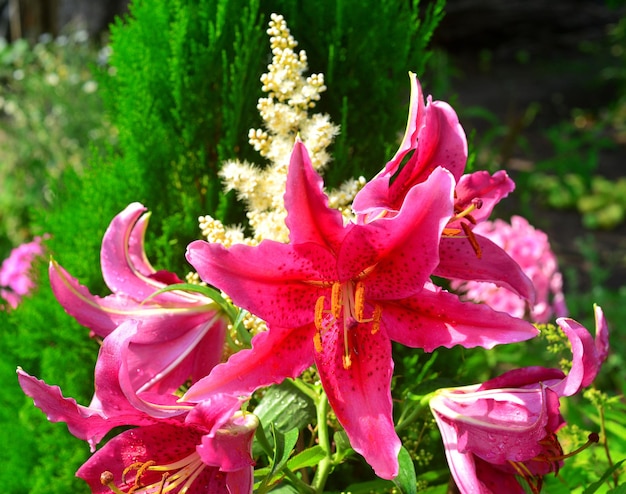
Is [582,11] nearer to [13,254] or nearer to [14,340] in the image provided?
[13,254]

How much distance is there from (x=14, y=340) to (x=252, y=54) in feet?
2.31

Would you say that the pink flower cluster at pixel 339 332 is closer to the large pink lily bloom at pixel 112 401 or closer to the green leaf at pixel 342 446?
the large pink lily bloom at pixel 112 401

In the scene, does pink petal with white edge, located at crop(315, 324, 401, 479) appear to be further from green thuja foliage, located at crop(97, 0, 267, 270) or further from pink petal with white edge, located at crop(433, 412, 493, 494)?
green thuja foliage, located at crop(97, 0, 267, 270)

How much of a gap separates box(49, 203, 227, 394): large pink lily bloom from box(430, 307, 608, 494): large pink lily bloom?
306mm

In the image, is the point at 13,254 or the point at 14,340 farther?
the point at 13,254

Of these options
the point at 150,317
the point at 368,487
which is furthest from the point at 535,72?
the point at 150,317

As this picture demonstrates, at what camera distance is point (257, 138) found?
1135 mm

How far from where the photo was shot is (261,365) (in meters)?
0.86

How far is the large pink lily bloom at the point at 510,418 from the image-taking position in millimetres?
859

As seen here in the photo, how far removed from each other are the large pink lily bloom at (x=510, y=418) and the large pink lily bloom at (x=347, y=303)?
0.24ft

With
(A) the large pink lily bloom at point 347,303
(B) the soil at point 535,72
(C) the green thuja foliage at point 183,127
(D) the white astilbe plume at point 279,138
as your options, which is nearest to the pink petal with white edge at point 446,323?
(A) the large pink lily bloom at point 347,303

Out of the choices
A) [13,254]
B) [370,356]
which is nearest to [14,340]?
[370,356]

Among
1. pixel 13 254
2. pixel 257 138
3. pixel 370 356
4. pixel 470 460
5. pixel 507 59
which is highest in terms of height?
pixel 257 138

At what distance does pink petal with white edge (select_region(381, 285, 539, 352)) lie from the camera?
2.84ft
